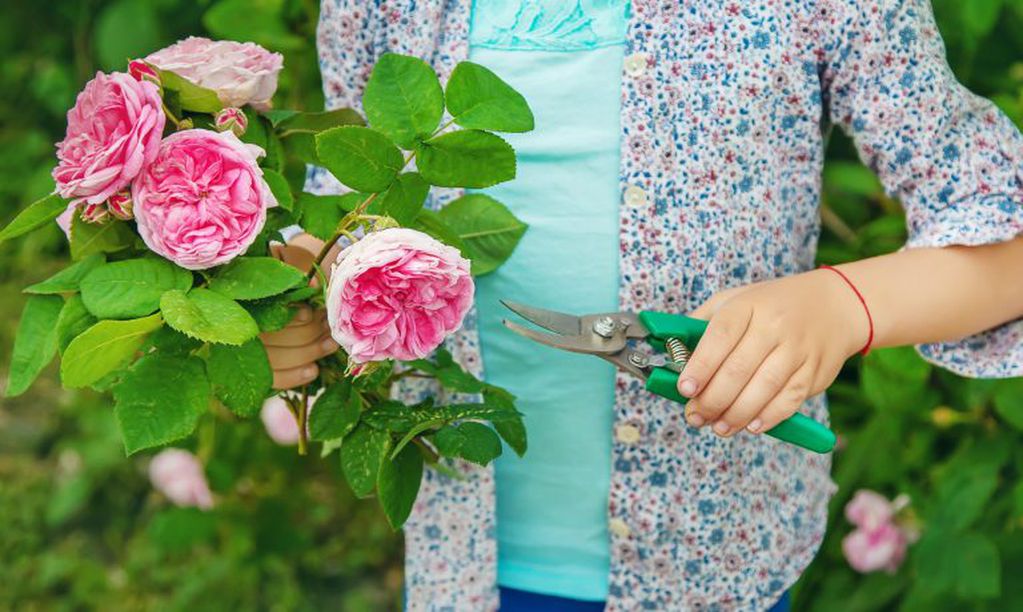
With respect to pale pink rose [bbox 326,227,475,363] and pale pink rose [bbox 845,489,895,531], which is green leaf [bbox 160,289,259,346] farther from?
pale pink rose [bbox 845,489,895,531]

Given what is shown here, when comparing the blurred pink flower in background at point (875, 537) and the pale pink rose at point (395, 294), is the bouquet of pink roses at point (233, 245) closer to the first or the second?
the pale pink rose at point (395, 294)

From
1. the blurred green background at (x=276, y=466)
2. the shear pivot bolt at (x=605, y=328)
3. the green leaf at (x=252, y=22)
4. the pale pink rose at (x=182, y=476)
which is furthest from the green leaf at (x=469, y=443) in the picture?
the pale pink rose at (x=182, y=476)

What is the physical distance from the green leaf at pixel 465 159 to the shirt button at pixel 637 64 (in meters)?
0.19

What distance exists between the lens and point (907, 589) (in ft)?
4.99

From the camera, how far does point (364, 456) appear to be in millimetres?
751

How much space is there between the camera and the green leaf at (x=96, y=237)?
0.72 meters

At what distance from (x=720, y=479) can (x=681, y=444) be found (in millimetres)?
45

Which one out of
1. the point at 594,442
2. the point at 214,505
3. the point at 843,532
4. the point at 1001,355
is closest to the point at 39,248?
the point at 214,505

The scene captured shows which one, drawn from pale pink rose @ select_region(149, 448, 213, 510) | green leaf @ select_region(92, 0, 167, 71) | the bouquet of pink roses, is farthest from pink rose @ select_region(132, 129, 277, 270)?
green leaf @ select_region(92, 0, 167, 71)

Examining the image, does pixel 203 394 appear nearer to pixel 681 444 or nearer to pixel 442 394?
pixel 442 394

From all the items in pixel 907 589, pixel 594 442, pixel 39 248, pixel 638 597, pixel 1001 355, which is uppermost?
pixel 1001 355

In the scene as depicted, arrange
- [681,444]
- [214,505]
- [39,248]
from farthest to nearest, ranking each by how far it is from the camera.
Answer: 1. [39,248]
2. [214,505]
3. [681,444]

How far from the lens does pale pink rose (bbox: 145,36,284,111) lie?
2.41ft

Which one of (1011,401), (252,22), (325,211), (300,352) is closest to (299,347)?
(300,352)
